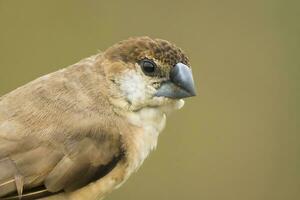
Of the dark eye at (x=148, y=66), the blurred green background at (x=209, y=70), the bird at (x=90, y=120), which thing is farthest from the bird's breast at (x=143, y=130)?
the blurred green background at (x=209, y=70)

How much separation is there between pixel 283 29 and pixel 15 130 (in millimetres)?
2006

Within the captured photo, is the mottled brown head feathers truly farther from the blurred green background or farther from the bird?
the blurred green background

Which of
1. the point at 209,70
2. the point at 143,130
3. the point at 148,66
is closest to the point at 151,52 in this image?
the point at 148,66

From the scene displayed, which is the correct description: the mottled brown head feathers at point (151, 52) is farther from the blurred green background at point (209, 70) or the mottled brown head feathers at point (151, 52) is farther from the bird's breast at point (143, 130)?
the blurred green background at point (209, 70)

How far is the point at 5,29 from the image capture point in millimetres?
4352

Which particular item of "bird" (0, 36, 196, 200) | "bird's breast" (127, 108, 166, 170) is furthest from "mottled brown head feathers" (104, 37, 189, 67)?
"bird's breast" (127, 108, 166, 170)

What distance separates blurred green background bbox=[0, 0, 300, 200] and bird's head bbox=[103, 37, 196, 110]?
1.53 meters

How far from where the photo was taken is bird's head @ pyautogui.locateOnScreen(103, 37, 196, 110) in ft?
8.54

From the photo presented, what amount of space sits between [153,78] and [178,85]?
0.24 ft

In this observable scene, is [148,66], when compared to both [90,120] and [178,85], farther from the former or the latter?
[90,120]

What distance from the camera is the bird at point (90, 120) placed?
2.44 metres

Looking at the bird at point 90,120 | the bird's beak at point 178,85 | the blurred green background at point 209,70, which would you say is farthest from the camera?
the blurred green background at point 209,70

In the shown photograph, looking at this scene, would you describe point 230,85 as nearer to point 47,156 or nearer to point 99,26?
point 99,26

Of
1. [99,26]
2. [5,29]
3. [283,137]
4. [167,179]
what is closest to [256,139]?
[283,137]
